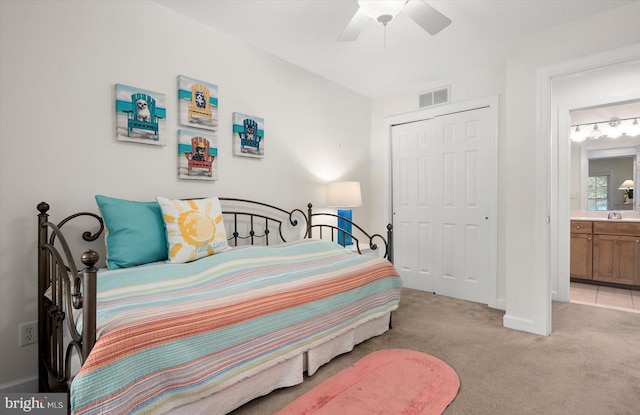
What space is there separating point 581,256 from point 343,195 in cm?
331

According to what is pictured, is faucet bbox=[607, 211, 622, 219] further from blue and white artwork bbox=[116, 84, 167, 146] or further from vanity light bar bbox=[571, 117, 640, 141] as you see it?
blue and white artwork bbox=[116, 84, 167, 146]

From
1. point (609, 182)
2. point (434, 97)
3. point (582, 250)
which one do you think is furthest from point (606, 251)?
point (434, 97)

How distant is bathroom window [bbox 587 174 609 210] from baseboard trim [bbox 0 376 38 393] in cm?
614

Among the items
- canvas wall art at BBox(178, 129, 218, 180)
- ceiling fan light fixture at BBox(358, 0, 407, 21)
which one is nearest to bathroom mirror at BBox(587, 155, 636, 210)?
ceiling fan light fixture at BBox(358, 0, 407, 21)

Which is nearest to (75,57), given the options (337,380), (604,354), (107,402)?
(107,402)

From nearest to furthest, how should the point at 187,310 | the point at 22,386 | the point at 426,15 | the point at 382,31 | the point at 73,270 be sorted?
the point at 73,270 < the point at 187,310 < the point at 22,386 < the point at 426,15 < the point at 382,31

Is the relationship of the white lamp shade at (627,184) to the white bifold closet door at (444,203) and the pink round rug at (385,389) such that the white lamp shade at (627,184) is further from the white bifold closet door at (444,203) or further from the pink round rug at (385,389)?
the pink round rug at (385,389)

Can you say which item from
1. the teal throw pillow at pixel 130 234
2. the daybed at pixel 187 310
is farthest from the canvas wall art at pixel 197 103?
the teal throw pillow at pixel 130 234

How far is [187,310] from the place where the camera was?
1.37m

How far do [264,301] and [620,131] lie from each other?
5330mm

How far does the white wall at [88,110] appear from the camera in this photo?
1753 mm

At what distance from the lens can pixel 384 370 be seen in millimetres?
1963

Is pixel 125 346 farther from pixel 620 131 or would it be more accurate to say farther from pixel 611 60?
pixel 620 131

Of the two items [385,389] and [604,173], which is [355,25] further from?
[604,173]
